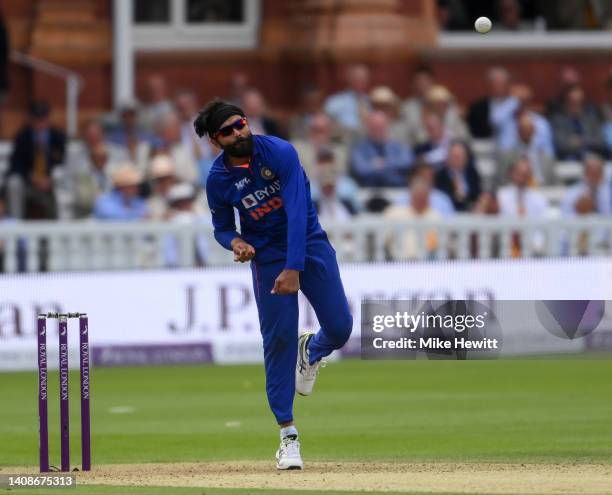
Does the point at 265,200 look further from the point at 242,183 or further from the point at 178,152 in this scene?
the point at 178,152

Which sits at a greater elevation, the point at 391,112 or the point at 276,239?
the point at 276,239

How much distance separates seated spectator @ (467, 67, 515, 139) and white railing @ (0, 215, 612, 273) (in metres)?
3.34

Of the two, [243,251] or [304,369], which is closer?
[243,251]

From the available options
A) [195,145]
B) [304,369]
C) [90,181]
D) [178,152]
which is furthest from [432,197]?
[304,369]

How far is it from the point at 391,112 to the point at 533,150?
5.82ft

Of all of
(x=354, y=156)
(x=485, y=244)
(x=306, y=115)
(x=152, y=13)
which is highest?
(x=152, y=13)

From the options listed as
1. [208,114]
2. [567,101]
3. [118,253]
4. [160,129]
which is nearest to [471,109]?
[567,101]

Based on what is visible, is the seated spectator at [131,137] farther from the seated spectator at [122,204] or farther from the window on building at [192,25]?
the window on building at [192,25]

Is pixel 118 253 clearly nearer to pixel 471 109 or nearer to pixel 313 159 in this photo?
pixel 313 159

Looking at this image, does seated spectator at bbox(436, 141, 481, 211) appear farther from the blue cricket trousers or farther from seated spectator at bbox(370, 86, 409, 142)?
the blue cricket trousers

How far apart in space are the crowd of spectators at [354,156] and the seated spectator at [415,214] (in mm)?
26

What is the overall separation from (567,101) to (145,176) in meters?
5.72

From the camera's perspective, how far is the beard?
433 inches

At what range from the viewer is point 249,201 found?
1118 centimetres
